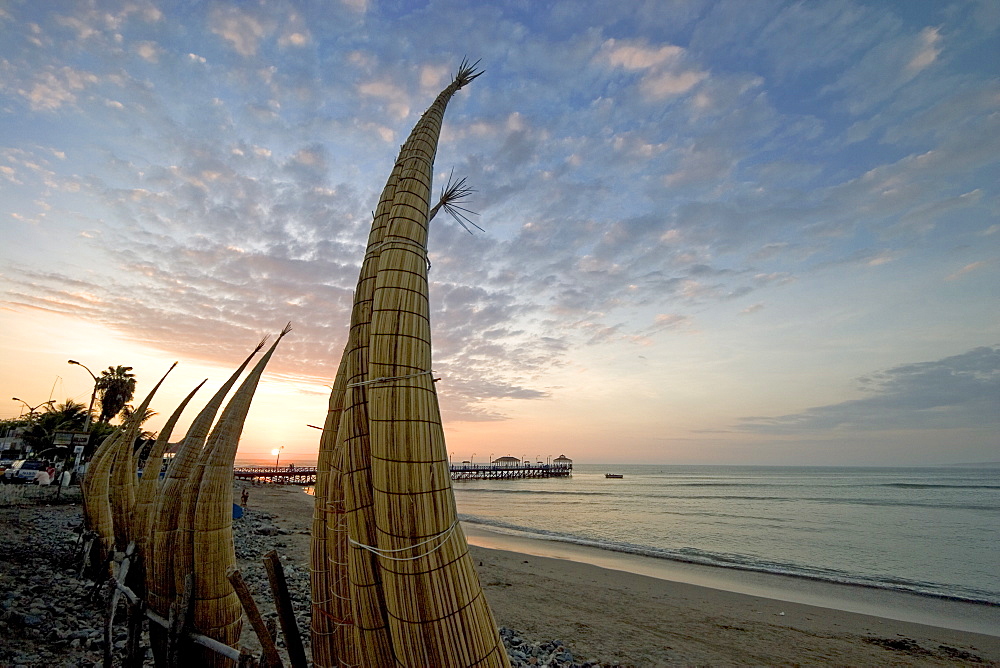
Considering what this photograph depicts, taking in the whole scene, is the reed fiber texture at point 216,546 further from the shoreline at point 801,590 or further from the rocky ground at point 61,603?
the shoreline at point 801,590

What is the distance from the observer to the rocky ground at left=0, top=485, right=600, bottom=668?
17.5 feet

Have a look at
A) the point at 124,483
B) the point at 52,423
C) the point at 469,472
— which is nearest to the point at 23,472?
the point at 52,423

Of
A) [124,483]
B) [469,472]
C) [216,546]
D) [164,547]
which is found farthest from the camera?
[469,472]

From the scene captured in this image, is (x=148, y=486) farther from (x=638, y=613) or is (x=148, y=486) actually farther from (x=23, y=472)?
(x=23, y=472)

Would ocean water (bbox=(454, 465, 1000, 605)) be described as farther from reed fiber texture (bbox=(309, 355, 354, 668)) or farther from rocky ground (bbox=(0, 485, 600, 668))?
reed fiber texture (bbox=(309, 355, 354, 668))

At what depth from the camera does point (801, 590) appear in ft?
43.1

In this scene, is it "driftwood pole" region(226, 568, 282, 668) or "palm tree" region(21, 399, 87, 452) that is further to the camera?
"palm tree" region(21, 399, 87, 452)

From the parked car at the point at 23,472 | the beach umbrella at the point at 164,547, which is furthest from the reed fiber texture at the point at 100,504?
the parked car at the point at 23,472

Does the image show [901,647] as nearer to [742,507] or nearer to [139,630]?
[139,630]

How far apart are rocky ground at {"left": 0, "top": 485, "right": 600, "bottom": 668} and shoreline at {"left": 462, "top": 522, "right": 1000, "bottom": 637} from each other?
788cm

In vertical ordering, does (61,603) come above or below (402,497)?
below

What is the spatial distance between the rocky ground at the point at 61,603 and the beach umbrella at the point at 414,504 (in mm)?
2898

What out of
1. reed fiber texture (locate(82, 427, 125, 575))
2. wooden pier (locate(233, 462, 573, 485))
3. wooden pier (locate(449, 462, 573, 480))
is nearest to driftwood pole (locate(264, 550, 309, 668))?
reed fiber texture (locate(82, 427, 125, 575))

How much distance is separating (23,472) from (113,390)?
7693 mm
